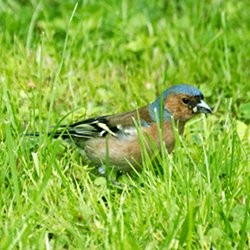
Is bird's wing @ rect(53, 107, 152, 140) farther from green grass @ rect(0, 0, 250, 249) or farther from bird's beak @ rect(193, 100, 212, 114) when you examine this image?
bird's beak @ rect(193, 100, 212, 114)

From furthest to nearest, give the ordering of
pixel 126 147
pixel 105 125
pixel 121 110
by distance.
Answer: pixel 121 110 → pixel 105 125 → pixel 126 147

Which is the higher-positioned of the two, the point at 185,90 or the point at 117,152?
the point at 185,90

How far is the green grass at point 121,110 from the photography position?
147 inches

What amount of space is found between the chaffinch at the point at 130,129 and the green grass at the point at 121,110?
4.5 inches

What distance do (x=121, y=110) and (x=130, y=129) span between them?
0.83 m

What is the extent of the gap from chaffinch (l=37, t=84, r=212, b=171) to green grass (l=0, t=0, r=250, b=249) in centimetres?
11

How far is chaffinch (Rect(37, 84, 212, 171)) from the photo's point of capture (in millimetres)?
4738

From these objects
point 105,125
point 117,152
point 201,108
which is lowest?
point 117,152

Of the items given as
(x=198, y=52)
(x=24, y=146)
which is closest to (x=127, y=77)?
(x=198, y=52)

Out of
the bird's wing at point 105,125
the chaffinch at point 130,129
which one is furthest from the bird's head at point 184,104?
the bird's wing at point 105,125

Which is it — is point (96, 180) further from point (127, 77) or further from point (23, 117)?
point (127, 77)

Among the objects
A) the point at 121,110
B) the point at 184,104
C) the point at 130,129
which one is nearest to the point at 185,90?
the point at 184,104

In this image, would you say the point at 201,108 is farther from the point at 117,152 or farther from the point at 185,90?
the point at 117,152

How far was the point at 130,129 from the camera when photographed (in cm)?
480
